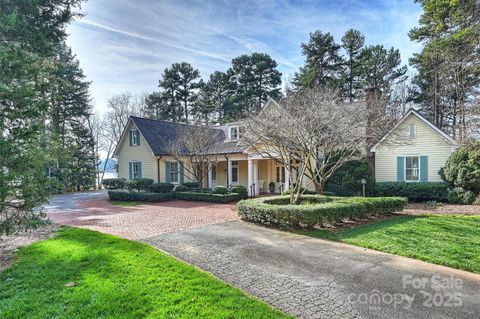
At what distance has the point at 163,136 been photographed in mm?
23172

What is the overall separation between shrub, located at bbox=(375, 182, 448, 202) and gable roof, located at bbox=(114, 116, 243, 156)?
30.5 ft

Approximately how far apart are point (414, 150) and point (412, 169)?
114 centimetres

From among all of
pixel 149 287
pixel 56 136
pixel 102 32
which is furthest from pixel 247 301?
pixel 102 32

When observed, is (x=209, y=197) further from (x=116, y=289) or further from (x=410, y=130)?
(x=410, y=130)

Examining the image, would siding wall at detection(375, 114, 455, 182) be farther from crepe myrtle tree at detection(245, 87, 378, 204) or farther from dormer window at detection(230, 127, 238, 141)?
dormer window at detection(230, 127, 238, 141)

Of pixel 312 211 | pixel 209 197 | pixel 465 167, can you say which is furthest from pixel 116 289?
pixel 465 167

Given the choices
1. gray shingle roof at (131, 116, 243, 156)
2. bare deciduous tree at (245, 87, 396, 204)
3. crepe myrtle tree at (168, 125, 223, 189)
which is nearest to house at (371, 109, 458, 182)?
bare deciduous tree at (245, 87, 396, 204)

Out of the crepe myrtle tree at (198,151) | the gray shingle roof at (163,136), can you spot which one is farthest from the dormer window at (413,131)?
the crepe myrtle tree at (198,151)

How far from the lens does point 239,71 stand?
122 feet

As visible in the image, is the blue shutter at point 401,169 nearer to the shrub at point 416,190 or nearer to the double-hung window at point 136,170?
the shrub at point 416,190

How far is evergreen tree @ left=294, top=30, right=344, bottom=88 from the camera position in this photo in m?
28.9

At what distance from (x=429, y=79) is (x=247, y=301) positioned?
97.4ft

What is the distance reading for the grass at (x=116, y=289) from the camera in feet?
12.6

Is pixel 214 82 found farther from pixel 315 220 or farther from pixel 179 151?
pixel 315 220
